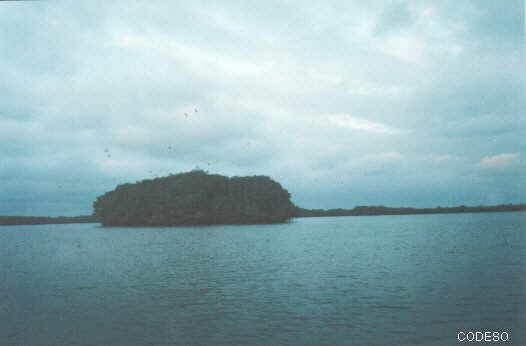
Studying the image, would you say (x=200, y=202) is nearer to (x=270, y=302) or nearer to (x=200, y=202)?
(x=200, y=202)

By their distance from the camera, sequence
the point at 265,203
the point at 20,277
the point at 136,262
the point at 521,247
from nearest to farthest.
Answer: the point at 20,277 → the point at 136,262 → the point at 521,247 → the point at 265,203

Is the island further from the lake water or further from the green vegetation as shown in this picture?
the lake water

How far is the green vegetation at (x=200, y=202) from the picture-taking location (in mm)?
161750

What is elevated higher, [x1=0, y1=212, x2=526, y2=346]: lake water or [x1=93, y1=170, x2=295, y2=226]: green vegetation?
[x1=93, y1=170, x2=295, y2=226]: green vegetation

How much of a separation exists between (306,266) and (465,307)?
17584 millimetres

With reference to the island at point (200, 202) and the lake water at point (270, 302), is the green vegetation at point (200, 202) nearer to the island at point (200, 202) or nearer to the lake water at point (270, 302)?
the island at point (200, 202)

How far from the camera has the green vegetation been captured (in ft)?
531

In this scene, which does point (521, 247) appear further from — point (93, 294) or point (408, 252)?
point (93, 294)

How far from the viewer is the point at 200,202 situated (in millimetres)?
161625

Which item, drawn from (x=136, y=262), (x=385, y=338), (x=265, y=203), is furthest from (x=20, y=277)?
(x=265, y=203)

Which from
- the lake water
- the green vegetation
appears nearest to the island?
the green vegetation

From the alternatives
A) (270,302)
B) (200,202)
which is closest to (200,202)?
(200,202)

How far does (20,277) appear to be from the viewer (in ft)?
122

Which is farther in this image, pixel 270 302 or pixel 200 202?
pixel 200 202
